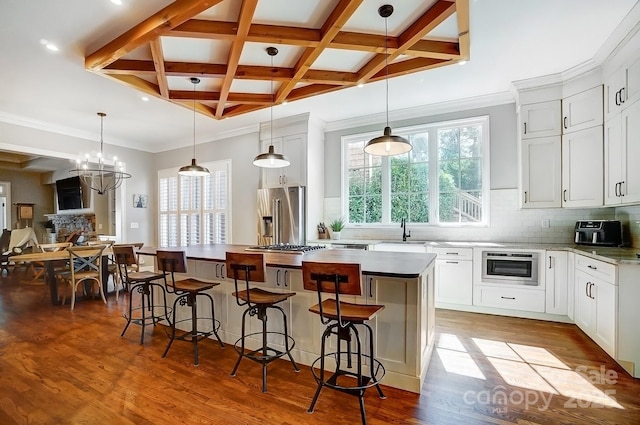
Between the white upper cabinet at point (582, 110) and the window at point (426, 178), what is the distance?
0.89 meters

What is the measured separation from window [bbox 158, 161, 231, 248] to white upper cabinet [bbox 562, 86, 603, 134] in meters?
5.14

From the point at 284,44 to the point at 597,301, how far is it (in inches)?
143

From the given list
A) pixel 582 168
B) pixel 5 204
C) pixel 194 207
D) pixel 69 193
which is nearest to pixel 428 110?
pixel 582 168

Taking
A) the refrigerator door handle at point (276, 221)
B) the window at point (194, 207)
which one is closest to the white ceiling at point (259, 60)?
the window at point (194, 207)

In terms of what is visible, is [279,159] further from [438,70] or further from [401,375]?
[401,375]

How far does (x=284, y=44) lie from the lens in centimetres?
255

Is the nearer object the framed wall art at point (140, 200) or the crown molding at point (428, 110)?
the crown molding at point (428, 110)

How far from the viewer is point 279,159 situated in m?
3.20

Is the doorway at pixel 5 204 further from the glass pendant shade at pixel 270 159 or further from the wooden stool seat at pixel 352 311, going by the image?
the wooden stool seat at pixel 352 311

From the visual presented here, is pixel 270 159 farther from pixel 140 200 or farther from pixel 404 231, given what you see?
pixel 140 200

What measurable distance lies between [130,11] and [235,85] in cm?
141

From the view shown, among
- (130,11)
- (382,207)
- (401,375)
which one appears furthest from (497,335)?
(130,11)

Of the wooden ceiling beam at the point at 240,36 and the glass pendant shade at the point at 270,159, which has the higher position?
the wooden ceiling beam at the point at 240,36

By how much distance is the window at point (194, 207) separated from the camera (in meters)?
5.79
